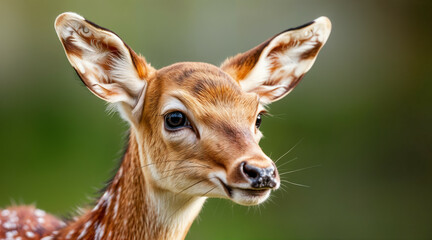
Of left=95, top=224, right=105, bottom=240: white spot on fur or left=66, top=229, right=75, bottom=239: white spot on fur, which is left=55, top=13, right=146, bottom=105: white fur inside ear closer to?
left=95, top=224, right=105, bottom=240: white spot on fur

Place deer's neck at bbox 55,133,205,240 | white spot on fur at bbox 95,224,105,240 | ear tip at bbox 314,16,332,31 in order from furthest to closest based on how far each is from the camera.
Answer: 1. ear tip at bbox 314,16,332,31
2. white spot on fur at bbox 95,224,105,240
3. deer's neck at bbox 55,133,205,240

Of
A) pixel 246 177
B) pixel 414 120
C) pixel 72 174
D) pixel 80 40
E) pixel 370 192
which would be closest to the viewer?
pixel 246 177

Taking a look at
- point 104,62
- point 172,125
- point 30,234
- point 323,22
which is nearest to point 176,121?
point 172,125

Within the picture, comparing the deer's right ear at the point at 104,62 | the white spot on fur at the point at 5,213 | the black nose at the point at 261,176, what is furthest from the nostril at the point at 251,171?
the white spot on fur at the point at 5,213

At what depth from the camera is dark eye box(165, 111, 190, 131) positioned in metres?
3.33

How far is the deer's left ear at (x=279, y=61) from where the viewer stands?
3.69m

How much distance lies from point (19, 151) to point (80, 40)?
6626 millimetres

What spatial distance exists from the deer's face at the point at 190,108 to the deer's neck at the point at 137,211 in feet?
0.29

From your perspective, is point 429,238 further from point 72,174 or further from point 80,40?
point 80,40

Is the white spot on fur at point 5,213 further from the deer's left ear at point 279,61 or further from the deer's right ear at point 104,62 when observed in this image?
the deer's left ear at point 279,61

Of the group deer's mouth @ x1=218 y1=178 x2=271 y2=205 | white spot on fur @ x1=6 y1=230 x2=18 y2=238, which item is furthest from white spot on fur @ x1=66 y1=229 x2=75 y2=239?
deer's mouth @ x1=218 y1=178 x2=271 y2=205

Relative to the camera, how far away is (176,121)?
11.0 ft

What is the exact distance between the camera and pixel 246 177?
291cm

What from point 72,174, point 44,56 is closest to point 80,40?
point 72,174
